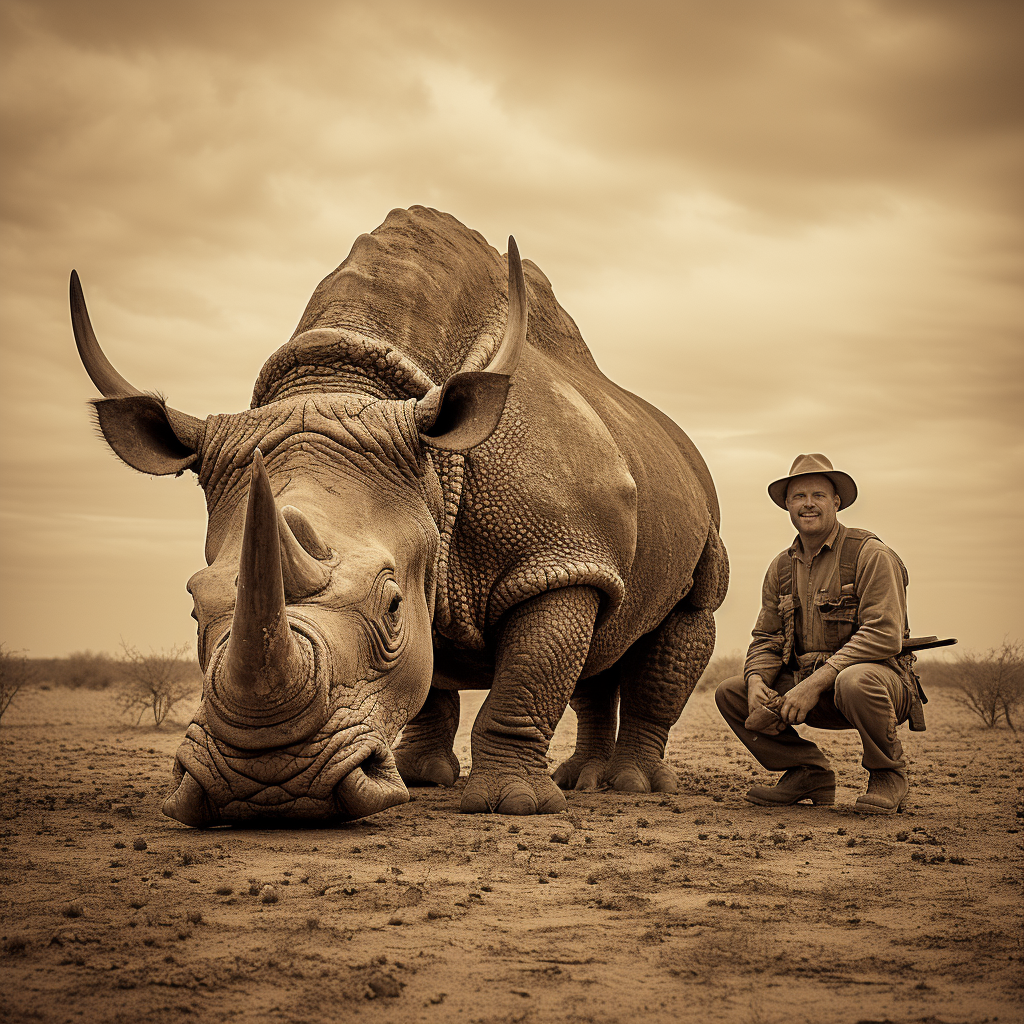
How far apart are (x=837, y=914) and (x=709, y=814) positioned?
2.22 meters

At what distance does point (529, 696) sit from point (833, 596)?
150 cm

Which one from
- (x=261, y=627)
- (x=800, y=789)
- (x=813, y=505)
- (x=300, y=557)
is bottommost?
(x=800, y=789)

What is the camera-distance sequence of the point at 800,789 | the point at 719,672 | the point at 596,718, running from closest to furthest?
1. the point at 800,789
2. the point at 596,718
3. the point at 719,672

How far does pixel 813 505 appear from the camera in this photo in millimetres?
5824

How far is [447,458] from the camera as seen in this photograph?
18.2 feet

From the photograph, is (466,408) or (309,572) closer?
(309,572)

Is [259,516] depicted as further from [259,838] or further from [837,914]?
→ [837,914]

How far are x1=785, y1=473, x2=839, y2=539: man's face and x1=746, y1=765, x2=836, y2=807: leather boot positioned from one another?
1.13 metres

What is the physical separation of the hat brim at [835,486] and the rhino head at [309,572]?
5.13 ft

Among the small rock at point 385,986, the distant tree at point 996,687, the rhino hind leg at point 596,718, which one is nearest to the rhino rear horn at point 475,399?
the small rock at point 385,986

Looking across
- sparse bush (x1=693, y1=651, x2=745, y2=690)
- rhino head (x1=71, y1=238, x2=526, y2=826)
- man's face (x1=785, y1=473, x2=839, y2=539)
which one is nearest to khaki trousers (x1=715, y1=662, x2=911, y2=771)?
man's face (x1=785, y1=473, x2=839, y2=539)

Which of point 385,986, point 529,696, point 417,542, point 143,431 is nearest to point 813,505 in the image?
point 529,696

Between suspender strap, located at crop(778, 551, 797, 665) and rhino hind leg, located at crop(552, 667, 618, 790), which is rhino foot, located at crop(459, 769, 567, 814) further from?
rhino hind leg, located at crop(552, 667, 618, 790)

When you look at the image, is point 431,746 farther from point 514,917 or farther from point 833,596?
point 514,917
